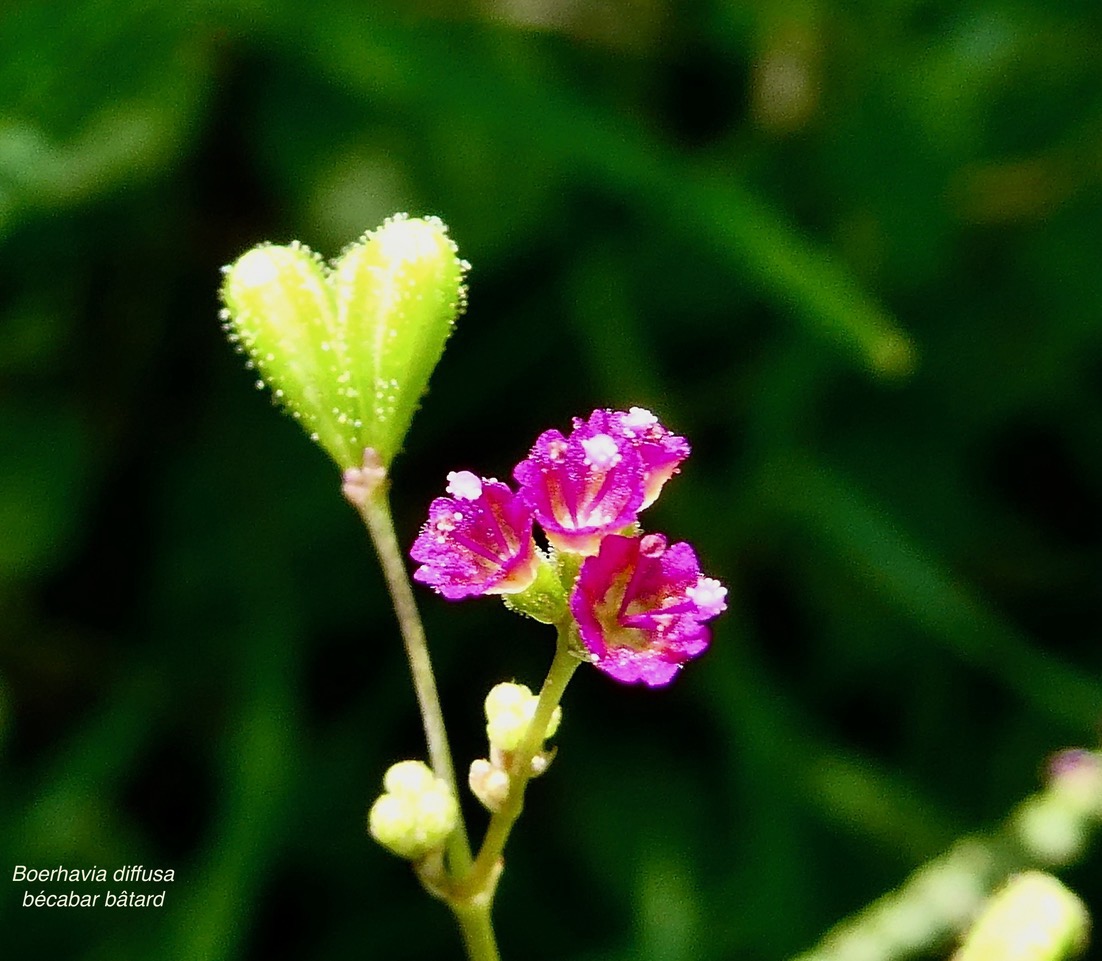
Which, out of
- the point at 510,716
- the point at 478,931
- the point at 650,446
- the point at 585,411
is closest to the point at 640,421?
the point at 650,446

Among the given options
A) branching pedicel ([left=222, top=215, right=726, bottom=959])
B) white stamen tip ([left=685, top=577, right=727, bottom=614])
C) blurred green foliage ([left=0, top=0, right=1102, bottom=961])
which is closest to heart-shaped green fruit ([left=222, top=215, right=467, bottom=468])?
branching pedicel ([left=222, top=215, right=726, bottom=959])

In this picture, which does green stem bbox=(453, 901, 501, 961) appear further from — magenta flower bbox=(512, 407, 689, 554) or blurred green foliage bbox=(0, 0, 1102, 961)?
blurred green foliage bbox=(0, 0, 1102, 961)

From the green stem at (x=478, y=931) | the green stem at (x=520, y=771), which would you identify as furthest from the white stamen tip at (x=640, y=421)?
the green stem at (x=478, y=931)

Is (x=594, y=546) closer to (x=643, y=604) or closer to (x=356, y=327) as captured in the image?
(x=643, y=604)

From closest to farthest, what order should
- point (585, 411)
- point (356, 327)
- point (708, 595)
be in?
point (708, 595) → point (356, 327) → point (585, 411)

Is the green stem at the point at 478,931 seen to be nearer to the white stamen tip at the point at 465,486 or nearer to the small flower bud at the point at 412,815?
the small flower bud at the point at 412,815

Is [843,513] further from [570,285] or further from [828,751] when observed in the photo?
[570,285]
